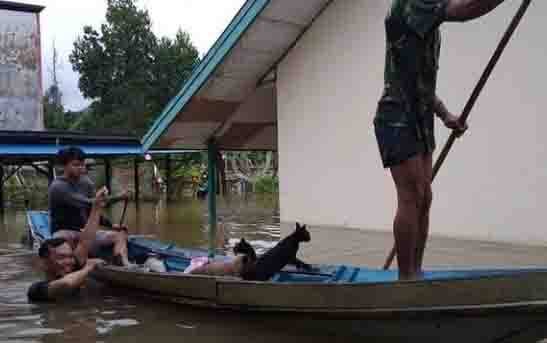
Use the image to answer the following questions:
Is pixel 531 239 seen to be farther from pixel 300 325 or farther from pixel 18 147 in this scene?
pixel 18 147

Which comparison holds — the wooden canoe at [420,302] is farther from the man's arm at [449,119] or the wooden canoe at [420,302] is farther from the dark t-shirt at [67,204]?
the dark t-shirt at [67,204]

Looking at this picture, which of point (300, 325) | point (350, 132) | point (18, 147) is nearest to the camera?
point (300, 325)

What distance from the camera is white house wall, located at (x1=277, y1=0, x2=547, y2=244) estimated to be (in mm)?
5859

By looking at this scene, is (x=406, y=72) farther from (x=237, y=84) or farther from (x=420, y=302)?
(x=237, y=84)

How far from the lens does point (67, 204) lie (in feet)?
19.6

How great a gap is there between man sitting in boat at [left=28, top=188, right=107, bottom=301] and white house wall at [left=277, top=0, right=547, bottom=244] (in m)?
3.51

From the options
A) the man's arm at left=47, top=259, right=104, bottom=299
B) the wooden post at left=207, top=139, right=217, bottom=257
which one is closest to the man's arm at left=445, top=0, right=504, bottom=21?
the man's arm at left=47, top=259, right=104, bottom=299

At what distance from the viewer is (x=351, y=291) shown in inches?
125

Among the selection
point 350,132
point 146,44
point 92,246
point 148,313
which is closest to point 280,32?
point 350,132

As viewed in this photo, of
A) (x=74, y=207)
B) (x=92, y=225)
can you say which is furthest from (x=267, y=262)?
(x=74, y=207)

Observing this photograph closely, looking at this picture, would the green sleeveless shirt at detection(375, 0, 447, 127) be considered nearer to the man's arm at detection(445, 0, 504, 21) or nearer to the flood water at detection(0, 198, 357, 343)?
the man's arm at detection(445, 0, 504, 21)

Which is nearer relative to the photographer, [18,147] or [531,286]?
[531,286]

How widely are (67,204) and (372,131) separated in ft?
13.4

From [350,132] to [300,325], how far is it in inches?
166
